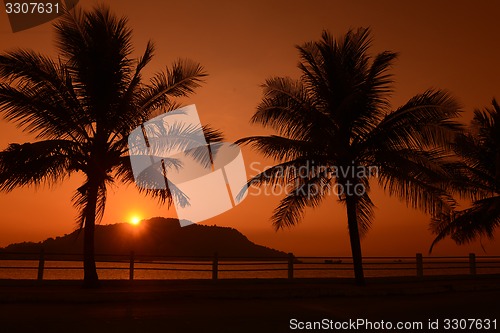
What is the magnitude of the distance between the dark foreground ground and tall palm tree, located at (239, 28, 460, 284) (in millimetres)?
2965

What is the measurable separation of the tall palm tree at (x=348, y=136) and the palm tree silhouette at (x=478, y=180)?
5923mm

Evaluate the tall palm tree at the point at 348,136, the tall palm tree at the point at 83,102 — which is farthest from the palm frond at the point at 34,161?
the tall palm tree at the point at 348,136

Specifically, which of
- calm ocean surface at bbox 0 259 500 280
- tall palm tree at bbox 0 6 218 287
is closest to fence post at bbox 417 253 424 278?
calm ocean surface at bbox 0 259 500 280

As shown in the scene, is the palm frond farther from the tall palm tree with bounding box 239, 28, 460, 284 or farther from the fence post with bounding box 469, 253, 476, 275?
the fence post with bounding box 469, 253, 476, 275

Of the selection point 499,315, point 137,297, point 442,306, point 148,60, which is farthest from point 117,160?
point 499,315

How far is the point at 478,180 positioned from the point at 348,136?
28.3 feet

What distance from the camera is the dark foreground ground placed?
27.4 ft

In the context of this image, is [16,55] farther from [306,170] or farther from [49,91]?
[306,170]

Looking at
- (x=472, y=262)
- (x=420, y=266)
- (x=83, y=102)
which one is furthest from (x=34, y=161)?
(x=472, y=262)

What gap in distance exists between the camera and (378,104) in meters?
15.5

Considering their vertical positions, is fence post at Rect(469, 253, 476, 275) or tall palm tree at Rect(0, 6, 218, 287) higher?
tall palm tree at Rect(0, 6, 218, 287)

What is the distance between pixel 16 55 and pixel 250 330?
927cm

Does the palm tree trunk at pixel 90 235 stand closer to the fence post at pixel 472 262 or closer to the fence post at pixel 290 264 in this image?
the fence post at pixel 290 264

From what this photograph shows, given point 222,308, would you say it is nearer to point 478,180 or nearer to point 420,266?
point 420,266
